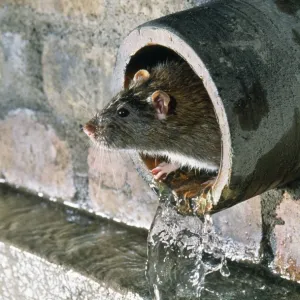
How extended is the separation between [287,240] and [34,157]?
775 mm

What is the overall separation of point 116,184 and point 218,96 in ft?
2.40

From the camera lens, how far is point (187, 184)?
4.44 ft

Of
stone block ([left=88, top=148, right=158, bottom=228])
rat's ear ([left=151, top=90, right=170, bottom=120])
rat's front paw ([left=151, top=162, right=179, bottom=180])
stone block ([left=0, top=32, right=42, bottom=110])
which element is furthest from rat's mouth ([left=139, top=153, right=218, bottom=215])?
stone block ([left=0, top=32, right=42, bottom=110])

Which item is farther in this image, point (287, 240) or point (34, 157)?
point (34, 157)

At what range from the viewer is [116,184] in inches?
70.1

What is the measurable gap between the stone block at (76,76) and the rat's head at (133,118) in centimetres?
32

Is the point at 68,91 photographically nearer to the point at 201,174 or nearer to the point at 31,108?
the point at 31,108

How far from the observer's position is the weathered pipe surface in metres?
1.10

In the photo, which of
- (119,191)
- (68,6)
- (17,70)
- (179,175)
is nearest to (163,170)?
(179,175)

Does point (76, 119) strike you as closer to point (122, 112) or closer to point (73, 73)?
point (73, 73)

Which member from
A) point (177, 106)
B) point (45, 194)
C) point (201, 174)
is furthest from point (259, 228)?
point (45, 194)

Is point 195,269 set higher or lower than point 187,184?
lower

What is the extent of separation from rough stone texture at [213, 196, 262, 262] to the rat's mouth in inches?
6.5

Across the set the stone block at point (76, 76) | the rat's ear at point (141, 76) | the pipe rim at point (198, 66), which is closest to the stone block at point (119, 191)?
the stone block at point (76, 76)
